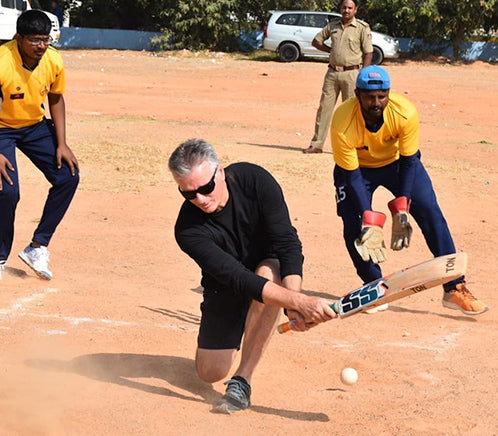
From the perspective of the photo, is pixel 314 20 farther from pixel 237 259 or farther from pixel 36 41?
pixel 237 259

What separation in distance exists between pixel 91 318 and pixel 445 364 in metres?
2.73

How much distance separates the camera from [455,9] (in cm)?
3109

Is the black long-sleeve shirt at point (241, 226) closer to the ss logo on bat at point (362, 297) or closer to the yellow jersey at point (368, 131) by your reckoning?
the ss logo on bat at point (362, 297)

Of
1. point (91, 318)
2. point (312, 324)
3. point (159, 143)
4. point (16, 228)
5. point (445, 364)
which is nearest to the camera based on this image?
point (312, 324)

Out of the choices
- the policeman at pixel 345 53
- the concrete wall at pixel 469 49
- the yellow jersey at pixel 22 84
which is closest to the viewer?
the yellow jersey at pixel 22 84

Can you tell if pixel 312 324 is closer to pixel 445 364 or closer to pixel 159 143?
pixel 445 364

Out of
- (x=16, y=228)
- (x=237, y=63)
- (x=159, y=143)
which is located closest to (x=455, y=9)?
(x=237, y=63)

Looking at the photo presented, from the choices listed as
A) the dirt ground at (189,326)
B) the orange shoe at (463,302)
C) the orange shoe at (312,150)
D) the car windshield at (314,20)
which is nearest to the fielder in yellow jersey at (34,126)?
the dirt ground at (189,326)

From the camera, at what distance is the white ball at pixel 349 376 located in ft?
18.8

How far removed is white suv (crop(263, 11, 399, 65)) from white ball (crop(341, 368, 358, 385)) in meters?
25.6

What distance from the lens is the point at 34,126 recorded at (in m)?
8.03

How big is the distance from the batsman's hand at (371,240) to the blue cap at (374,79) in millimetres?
928

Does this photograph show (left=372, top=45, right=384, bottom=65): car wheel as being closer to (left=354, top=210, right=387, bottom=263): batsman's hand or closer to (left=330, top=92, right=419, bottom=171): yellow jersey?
(left=330, top=92, right=419, bottom=171): yellow jersey

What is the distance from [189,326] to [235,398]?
71.2 inches
